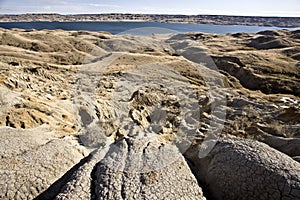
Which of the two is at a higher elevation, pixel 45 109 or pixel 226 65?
pixel 45 109

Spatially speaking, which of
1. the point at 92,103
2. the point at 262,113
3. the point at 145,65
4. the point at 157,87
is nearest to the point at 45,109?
the point at 92,103

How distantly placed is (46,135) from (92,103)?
2.42 m

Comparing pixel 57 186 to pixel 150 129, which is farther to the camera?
pixel 150 129

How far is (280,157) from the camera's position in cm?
473

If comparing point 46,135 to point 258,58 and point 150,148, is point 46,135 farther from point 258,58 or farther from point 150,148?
point 258,58

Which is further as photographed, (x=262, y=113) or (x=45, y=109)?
(x=262, y=113)

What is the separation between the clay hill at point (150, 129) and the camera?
437 cm

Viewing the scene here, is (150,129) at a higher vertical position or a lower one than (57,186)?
lower

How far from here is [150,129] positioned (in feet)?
26.6

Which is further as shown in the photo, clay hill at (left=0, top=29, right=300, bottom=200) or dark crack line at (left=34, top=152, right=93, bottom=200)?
clay hill at (left=0, top=29, right=300, bottom=200)

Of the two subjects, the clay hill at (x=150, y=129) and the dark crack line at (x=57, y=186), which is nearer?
the dark crack line at (x=57, y=186)

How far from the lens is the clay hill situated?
4.37m

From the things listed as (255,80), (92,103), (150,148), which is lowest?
(255,80)

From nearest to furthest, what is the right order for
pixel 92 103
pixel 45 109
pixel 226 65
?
pixel 45 109
pixel 92 103
pixel 226 65
